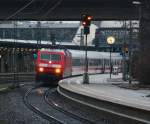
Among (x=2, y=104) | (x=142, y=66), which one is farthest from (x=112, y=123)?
(x=142, y=66)

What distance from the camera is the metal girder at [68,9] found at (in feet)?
144

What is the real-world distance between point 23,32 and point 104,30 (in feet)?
72.1

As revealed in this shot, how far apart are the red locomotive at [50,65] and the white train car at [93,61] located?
994 cm

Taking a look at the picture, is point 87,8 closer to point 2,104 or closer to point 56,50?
point 56,50

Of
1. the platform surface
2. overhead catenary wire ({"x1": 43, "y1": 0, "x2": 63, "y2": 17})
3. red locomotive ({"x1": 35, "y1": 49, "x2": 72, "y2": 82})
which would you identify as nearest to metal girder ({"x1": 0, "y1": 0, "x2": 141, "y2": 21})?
overhead catenary wire ({"x1": 43, "y1": 0, "x2": 63, "y2": 17})

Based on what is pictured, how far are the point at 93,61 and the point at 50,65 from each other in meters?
21.8

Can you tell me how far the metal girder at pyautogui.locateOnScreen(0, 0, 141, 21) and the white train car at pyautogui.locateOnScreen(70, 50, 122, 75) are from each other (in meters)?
9.32

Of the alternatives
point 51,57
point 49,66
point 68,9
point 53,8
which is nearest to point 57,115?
point 49,66

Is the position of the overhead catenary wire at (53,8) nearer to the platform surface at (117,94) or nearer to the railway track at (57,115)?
the platform surface at (117,94)

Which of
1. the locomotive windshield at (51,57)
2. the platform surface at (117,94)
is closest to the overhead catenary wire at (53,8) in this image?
the locomotive windshield at (51,57)

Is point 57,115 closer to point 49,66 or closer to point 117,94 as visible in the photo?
point 117,94

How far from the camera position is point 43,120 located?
19391 millimetres

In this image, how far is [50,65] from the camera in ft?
145

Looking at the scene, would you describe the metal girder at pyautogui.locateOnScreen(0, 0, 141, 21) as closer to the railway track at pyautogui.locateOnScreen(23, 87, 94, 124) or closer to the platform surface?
the platform surface
